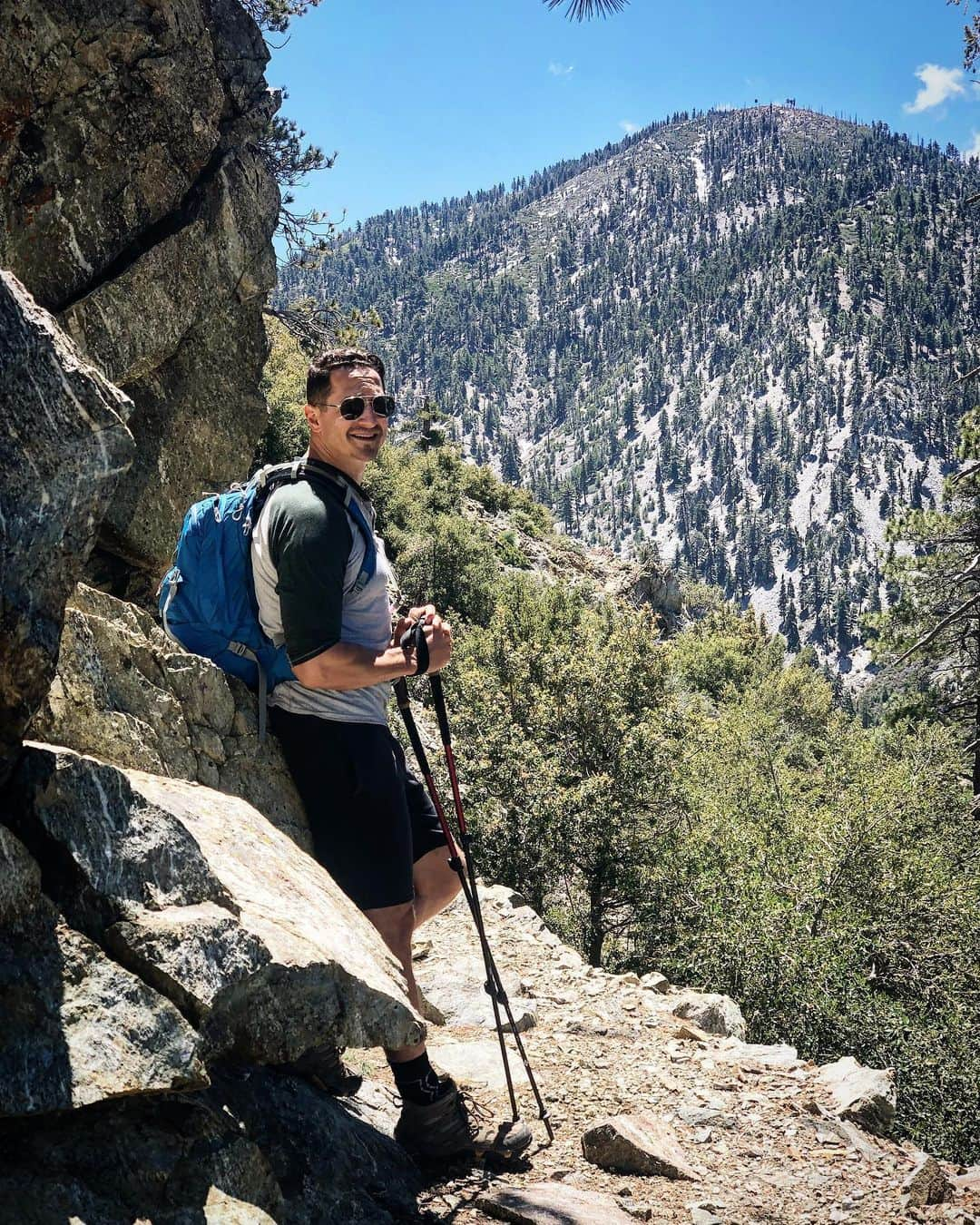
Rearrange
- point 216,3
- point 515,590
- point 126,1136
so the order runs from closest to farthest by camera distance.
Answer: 1. point 126,1136
2. point 216,3
3. point 515,590

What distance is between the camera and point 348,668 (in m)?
3.19

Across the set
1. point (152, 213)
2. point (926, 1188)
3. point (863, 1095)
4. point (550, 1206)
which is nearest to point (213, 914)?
point (550, 1206)

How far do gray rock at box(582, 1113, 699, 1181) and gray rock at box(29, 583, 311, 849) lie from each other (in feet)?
6.10

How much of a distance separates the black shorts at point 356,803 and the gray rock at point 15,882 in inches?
51.8

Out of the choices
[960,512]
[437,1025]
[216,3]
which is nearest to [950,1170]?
[437,1025]

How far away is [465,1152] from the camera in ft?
12.0

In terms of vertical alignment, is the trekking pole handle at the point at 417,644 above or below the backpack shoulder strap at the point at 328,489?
below

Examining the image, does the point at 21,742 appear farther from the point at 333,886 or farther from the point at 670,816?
the point at 670,816

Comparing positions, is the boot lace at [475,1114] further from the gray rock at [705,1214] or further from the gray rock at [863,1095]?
the gray rock at [863,1095]

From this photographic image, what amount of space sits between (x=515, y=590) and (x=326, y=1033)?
3072 cm

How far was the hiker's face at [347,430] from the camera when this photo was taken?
3.44 metres

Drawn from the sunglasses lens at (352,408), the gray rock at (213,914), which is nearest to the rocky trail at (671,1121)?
the gray rock at (213,914)

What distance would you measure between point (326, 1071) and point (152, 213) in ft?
27.8

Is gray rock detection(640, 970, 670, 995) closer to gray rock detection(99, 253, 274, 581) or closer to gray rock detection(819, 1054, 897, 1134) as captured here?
gray rock detection(819, 1054, 897, 1134)
